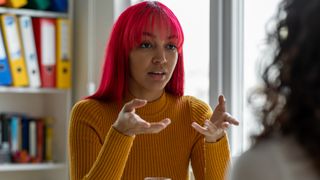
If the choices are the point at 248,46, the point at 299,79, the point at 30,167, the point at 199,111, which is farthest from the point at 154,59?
the point at 30,167

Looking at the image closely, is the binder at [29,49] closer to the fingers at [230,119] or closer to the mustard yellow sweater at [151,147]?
the mustard yellow sweater at [151,147]

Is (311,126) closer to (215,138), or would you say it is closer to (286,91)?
(286,91)

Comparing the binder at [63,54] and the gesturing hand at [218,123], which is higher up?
the binder at [63,54]

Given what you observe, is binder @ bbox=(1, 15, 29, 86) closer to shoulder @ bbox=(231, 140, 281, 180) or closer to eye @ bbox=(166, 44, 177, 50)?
eye @ bbox=(166, 44, 177, 50)

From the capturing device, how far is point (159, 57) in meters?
1.91

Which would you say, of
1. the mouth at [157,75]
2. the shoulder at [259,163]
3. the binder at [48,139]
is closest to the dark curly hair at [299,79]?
the shoulder at [259,163]

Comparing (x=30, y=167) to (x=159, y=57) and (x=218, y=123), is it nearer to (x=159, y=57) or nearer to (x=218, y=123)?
(x=159, y=57)

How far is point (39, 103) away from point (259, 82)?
2.75m

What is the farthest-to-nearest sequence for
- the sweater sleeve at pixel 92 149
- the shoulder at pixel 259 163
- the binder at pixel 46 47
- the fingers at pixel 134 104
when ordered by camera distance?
the binder at pixel 46 47 → the sweater sleeve at pixel 92 149 → the fingers at pixel 134 104 → the shoulder at pixel 259 163

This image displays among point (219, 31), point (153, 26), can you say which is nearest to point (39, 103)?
point (219, 31)

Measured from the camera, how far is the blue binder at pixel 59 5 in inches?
128

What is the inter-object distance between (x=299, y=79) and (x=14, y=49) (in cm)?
258

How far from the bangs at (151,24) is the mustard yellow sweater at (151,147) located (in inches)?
8.8

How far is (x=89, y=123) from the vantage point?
6.11ft
